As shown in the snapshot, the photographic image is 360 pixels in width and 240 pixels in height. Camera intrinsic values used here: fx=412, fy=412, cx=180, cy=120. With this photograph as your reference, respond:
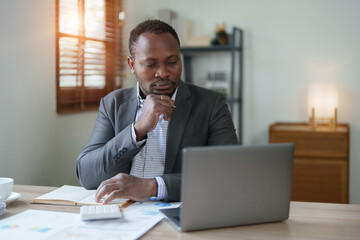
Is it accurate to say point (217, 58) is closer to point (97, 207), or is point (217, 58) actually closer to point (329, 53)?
point (329, 53)

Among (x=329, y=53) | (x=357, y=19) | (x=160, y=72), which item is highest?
(x=357, y=19)

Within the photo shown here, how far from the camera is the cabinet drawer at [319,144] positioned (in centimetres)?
317

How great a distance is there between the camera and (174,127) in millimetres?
1698

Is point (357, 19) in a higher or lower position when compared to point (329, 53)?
higher

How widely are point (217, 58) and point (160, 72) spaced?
7.68 ft

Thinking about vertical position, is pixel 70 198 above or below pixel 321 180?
above

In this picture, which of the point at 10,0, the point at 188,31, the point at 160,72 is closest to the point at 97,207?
the point at 160,72

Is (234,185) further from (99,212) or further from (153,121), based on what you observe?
(153,121)

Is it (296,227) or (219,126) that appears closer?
(296,227)

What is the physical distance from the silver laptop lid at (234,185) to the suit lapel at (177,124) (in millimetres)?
604

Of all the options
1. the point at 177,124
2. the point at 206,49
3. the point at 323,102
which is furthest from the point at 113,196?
the point at 323,102

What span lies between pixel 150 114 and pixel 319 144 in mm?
2119

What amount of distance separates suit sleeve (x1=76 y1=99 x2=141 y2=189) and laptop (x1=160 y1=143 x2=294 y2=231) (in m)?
0.43

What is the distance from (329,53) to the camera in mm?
3561
